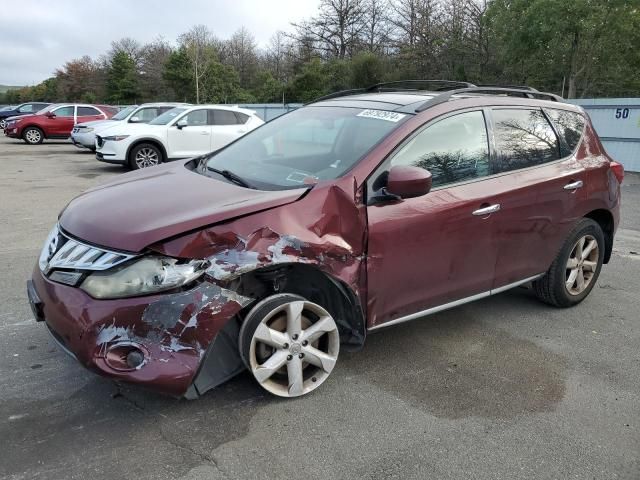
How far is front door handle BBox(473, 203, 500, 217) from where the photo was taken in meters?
3.49

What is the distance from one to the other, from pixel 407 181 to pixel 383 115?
2.34ft

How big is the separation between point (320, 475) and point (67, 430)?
1.30 metres

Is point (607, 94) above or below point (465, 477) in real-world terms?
above

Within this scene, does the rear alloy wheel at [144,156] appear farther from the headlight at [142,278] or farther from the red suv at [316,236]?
the headlight at [142,278]

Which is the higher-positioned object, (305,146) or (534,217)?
(305,146)

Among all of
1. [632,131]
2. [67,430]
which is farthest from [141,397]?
[632,131]

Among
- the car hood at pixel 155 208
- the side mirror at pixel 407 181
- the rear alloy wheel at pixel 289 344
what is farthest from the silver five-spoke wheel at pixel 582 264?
the car hood at pixel 155 208

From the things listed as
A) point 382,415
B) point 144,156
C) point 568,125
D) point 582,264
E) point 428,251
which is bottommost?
point 382,415

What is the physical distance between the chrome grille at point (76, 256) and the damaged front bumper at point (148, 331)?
0.40ft

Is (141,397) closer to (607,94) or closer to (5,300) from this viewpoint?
(5,300)

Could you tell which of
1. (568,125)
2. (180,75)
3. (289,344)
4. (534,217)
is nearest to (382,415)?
(289,344)

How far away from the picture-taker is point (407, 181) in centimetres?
299

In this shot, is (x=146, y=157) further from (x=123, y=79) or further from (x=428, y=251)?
(x=123, y=79)

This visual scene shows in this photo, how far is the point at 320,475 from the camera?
96.0 inches
